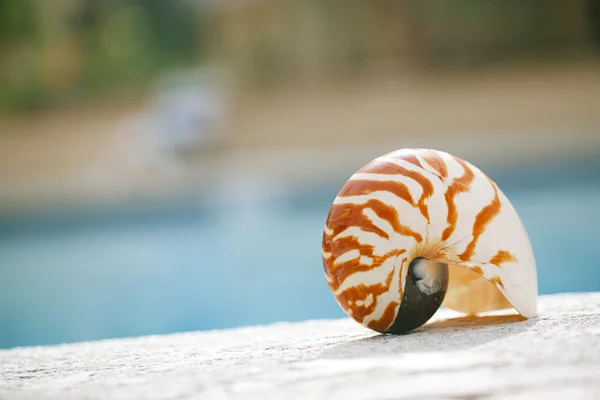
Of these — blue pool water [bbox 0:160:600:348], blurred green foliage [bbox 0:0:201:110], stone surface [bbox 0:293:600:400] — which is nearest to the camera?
stone surface [bbox 0:293:600:400]

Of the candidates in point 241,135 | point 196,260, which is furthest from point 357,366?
point 241,135

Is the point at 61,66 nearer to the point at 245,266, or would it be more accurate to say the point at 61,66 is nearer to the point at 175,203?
the point at 175,203

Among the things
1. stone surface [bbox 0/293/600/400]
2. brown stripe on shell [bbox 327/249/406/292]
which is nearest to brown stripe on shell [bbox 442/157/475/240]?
brown stripe on shell [bbox 327/249/406/292]

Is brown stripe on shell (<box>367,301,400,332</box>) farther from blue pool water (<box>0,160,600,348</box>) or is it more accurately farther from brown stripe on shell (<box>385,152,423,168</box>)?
blue pool water (<box>0,160,600,348</box>)

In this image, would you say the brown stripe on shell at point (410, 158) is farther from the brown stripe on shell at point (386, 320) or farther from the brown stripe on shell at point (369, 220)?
the brown stripe on shell at point (386, 320)

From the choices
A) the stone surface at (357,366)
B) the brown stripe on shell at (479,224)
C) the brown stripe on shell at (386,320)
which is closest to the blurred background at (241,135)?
the stone surface at (357,366)

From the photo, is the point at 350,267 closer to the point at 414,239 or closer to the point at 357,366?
the point at 414,239

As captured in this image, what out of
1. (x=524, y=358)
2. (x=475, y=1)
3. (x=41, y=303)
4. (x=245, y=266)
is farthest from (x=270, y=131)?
(x=524, y=358)
